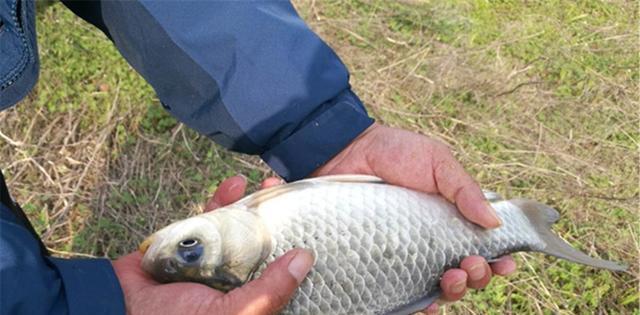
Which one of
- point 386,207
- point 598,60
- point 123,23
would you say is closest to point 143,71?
point 123,23

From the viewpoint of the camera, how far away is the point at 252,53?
6.99 feet

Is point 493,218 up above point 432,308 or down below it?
above

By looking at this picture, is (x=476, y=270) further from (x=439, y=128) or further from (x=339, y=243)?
(x=439, y=128)

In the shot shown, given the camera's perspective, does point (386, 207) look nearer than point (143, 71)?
Yes

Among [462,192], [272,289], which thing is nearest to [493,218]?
[462,192]

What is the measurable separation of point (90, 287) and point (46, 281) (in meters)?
0.10

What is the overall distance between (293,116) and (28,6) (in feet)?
2.79

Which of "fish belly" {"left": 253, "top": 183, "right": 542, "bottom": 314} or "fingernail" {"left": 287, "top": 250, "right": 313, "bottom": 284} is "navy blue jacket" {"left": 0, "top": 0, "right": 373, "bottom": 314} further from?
"fingernail" {"left": 287, "top": 250, "right": 313, "bottom": 284}

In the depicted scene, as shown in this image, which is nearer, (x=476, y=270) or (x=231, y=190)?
(x=476, y=270)

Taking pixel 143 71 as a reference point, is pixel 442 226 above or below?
below

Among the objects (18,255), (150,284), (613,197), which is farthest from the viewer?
(613,197)

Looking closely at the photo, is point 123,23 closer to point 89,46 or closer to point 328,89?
point 328,89

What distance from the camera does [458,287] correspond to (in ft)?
6.46

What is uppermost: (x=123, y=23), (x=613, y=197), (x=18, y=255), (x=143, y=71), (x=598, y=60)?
(x=123, y=23)
